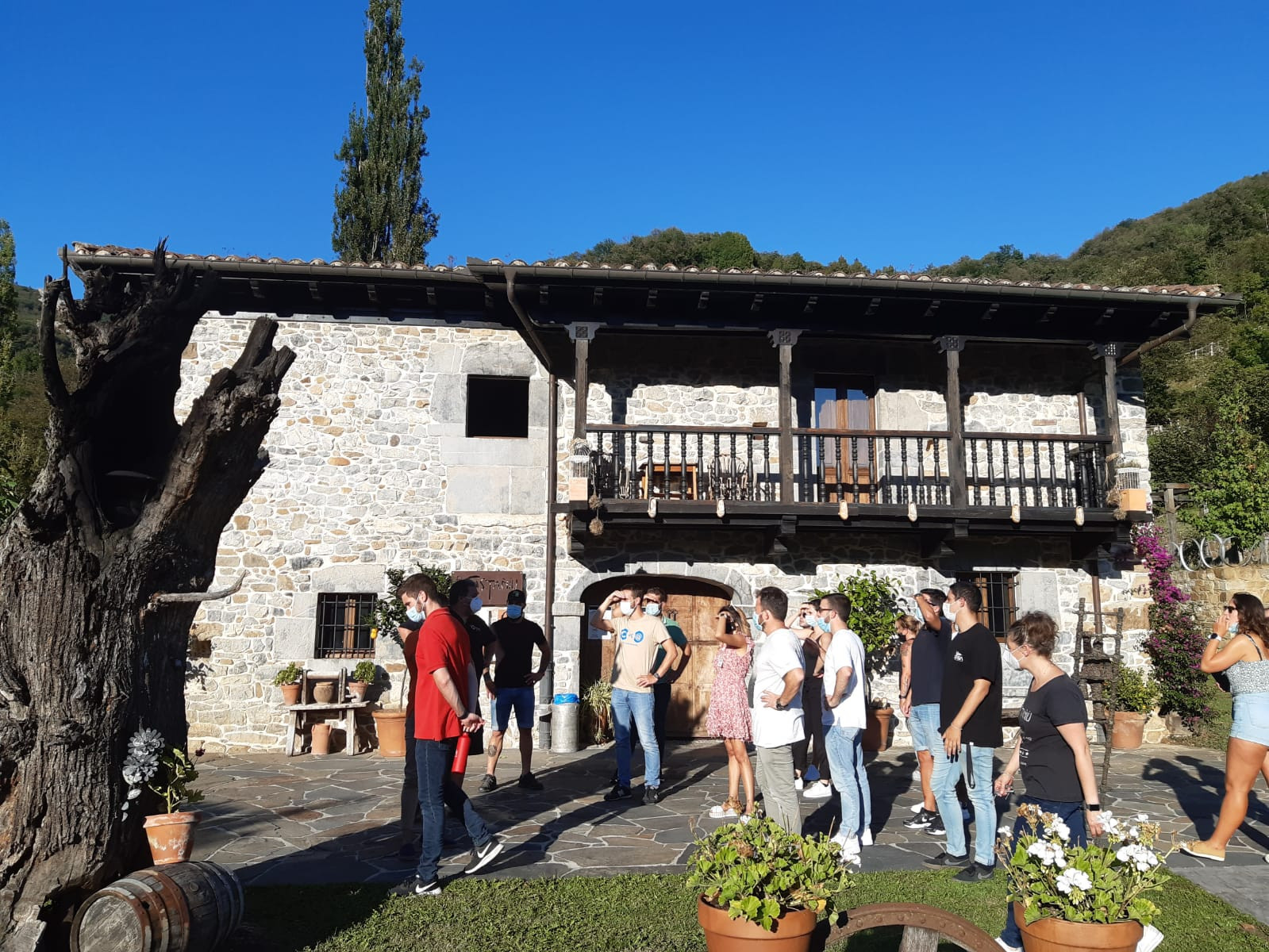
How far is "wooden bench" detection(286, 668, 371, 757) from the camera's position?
9.47 metres

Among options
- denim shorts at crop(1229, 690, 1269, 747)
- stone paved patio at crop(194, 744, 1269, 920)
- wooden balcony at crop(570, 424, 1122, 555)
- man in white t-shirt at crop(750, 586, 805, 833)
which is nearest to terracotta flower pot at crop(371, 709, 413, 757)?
stone paved patio at crop(194, 744, 1269, 920)

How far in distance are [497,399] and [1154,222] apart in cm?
4368

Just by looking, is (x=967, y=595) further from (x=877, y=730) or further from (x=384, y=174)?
(x=384, y=174)

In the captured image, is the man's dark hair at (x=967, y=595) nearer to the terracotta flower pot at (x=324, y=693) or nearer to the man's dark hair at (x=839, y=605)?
the man's dark hair at (x=839, y=605)

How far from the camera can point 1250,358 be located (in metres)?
23.8

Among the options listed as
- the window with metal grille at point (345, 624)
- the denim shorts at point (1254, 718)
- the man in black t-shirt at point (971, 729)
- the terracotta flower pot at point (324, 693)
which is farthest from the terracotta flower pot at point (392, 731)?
the denim shorts at point (1254, 718)

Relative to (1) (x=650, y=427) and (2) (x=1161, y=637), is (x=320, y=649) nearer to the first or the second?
(1) (x=650, y=427)

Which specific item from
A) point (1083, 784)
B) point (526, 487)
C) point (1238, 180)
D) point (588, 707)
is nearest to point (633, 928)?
point (1083, 784)

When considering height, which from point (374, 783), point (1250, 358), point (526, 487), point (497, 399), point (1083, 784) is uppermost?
point (1250, 358)

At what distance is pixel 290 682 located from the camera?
9719mm

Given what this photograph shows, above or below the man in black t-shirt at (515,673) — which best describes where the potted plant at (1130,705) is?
below

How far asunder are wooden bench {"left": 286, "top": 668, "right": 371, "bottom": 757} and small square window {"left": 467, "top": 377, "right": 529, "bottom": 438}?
3.47 metres

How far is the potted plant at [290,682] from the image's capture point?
963 centimetres

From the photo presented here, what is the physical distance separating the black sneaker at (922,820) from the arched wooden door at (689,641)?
4514 millimetres
